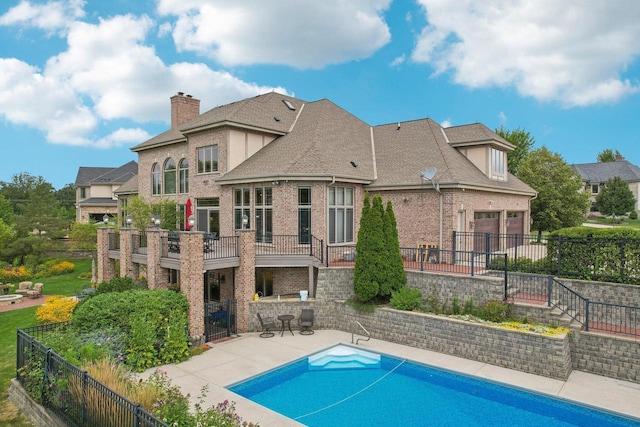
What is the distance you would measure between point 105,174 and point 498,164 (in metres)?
49.7

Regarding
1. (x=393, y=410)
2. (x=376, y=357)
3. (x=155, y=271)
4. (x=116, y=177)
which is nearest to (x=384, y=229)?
(x=376, y=357)

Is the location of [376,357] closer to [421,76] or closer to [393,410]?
[393,410]

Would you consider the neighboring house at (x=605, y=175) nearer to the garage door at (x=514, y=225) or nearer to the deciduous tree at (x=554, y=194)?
the deciduous tree at (x=554, y=194)

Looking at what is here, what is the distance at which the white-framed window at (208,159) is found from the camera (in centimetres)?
1948

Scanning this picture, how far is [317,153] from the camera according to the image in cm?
1786

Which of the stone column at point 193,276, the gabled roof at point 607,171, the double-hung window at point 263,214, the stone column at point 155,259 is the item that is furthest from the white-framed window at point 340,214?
the gabled roof at point 607,171

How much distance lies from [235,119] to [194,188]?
14.5 ft

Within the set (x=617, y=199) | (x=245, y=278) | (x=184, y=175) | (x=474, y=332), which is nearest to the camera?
(x=474, y=332)

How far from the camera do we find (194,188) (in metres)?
20.5

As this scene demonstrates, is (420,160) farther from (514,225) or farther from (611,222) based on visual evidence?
(611,222)

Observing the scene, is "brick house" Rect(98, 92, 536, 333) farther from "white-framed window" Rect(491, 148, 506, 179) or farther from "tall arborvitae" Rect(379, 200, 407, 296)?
"tall arborvitae" Rect(379, 200, 407, 296)

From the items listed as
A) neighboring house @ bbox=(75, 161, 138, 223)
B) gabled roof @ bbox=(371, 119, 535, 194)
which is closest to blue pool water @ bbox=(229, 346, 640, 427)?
gabled roof @ bbox=(371, 119, 535, 194)

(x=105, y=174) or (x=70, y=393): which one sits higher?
(x=105, y=174)

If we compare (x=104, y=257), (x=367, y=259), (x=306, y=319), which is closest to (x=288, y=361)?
(x=306, y=319)
